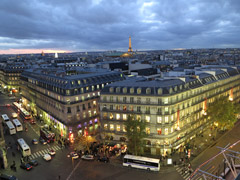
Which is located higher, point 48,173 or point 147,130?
point 147,130

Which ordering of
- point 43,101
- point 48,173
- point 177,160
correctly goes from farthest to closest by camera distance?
point 43,101 < point 177,160 < point 48,173

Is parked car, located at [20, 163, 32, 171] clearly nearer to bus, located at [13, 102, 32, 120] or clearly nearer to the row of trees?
the row of trees

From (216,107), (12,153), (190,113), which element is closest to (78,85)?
(12,153)

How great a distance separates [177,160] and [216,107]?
28415 millimetres

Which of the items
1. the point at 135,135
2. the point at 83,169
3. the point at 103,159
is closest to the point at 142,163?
the point at 135,135

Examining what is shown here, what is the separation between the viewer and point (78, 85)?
88500 millimetres

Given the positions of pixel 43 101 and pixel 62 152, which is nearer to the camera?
pixel 62 152

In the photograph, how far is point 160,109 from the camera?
2682 inches

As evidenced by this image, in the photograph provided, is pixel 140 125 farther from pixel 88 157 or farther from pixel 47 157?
pixel 47 157

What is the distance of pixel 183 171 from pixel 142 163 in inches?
440

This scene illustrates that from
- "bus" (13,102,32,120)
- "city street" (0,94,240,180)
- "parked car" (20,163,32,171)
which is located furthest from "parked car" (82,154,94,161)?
"bus" (13,102,32,120)

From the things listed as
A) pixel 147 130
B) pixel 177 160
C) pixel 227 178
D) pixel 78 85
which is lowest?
pixel 177 160

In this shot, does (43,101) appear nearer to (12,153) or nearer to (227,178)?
(12,153)

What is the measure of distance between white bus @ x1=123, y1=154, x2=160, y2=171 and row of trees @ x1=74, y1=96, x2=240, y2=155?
10.4 ft
